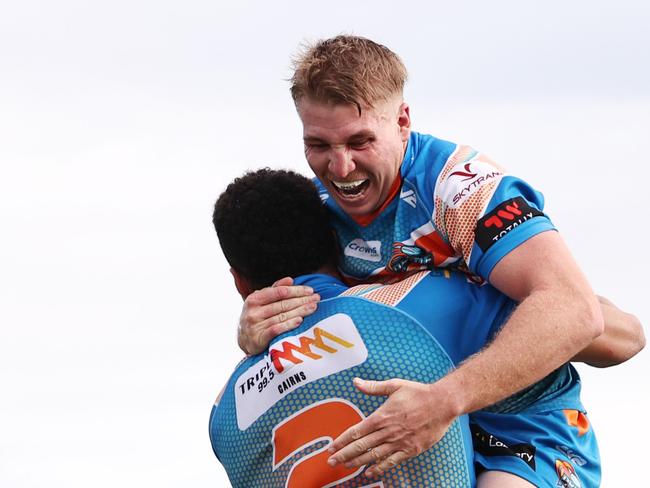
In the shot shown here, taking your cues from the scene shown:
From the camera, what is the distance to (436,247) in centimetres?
586

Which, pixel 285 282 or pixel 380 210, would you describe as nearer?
pixel 285 282

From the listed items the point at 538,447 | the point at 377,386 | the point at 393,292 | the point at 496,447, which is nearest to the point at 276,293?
the point at 393,292

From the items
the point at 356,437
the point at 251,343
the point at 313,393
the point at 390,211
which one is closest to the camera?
the point at 356,437

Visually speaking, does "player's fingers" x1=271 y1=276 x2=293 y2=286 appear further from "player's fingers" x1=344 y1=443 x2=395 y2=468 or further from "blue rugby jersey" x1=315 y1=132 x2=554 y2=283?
"player's fingers" x1=344 y1=443 x2=395 y2=468

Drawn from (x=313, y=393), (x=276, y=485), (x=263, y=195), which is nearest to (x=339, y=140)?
(x=263, y=195)

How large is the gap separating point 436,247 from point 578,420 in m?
1.30

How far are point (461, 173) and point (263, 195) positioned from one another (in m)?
0.99

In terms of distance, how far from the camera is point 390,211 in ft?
20.5

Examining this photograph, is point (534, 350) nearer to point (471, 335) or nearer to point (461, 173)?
point (471, 335)

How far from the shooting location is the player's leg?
5.62 m

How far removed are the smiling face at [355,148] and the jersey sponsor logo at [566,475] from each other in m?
1.64

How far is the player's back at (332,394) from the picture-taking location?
5.24m

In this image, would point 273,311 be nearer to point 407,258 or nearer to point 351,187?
point 407,258

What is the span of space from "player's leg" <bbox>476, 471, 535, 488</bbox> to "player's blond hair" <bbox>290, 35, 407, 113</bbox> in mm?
1935
